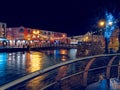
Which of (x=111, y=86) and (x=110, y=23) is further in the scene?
(x=110, y=23)

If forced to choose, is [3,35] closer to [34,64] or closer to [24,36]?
[24,36]

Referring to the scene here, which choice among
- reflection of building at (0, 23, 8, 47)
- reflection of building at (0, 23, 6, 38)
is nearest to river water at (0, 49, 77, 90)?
reflection of building at (0, 23, 8, 47)

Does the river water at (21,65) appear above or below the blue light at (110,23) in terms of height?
below

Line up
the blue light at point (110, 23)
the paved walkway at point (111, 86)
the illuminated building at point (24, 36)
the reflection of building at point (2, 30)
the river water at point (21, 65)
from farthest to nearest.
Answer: the illuminated building at point (24, 36), the reflection of building at point (2, 30), the blue light at point (110, 23), the river water at point (21, 65), the paved walkway at point (111, 86)

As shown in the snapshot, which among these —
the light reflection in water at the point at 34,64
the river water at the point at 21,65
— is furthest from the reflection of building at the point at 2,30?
the light reflection in water at the point at 34,64

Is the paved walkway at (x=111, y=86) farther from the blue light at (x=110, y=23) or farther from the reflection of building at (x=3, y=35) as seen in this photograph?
the reflection of building at (x=3, y=35)

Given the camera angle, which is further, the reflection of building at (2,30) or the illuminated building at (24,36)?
the illuminated building at (24,36)

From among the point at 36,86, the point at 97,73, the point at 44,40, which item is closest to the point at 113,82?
the point at 97,73

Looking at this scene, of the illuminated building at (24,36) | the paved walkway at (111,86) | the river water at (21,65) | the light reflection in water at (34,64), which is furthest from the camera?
the illuminated building at (24,36)

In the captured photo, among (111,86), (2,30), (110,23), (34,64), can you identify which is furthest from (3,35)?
(111,86)

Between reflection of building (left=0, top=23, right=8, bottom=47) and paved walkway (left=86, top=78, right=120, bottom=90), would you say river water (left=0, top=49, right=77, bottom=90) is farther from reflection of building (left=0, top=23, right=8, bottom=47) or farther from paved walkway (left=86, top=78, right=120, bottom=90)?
reflection of building (left=0, top=23, right=8, bottom=47)

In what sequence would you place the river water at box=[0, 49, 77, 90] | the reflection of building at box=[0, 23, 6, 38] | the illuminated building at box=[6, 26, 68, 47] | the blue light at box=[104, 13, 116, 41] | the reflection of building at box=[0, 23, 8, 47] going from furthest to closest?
the illuminated building at box=[6, 26, 68, 47]
the reflection of building at box=[0, 23, 6, 38]
the reflection of building at box=[0, 23, 8, 47]
the blue light at box=[104, 13, 116, 41]
the river water at box=[0, 49, 77, 90]

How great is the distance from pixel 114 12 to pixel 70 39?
6193 centimetres

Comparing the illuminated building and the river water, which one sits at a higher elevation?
the illuminated building
